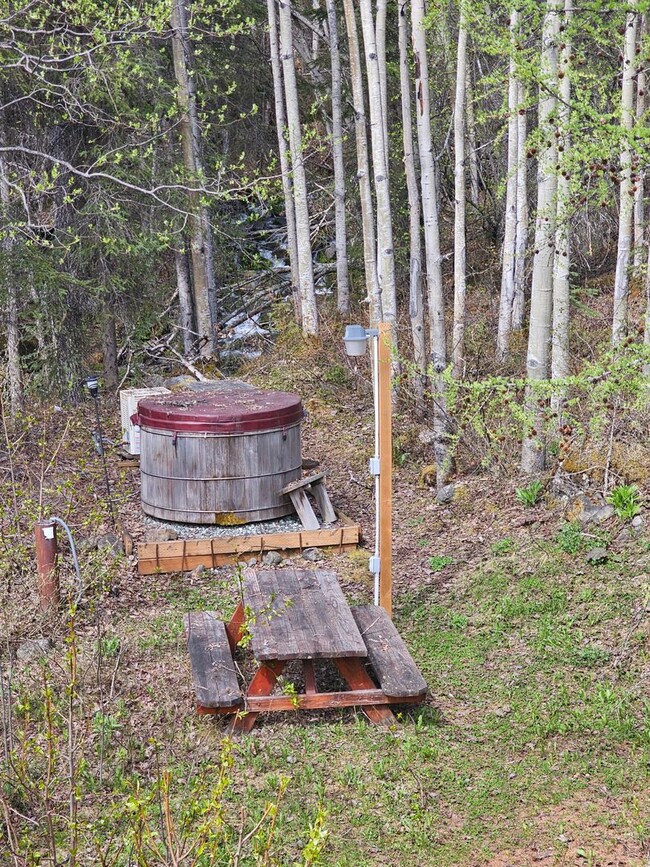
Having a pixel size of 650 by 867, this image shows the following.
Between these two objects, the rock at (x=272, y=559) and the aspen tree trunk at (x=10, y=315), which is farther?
the aspen tree trunk at (x=10, y=315)

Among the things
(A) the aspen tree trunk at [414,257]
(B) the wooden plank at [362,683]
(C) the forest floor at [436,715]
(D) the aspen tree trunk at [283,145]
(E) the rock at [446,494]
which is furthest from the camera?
(D) the aspen tree trunk at [283,145]

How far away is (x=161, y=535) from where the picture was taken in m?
9.38

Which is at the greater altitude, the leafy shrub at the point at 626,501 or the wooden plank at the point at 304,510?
the leafy shrub at the point at 626,501

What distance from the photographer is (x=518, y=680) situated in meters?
6.77

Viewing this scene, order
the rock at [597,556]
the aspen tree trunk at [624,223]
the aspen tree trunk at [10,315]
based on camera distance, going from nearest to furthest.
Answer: the rock at [597,556] < the aspen tree trunk at [624,223] < the aspen tree trunk at [10,315]

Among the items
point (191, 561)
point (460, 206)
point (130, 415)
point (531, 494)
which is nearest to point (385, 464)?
point (531, 494)

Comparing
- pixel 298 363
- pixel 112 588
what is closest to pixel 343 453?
pixel 298 363

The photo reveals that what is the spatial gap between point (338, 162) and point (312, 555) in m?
10.2

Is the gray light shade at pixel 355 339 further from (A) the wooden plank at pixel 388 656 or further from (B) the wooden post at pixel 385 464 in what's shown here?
(A) the wooden plank at pixel 388 656

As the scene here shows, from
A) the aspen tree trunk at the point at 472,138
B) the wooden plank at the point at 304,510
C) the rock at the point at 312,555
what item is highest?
the aspen tree trunk at the point at 472,138

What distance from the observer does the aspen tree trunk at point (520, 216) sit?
12469 millimetres

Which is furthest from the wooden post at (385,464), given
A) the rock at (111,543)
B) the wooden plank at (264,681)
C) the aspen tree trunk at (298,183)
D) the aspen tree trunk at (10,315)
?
the aspen tree trunk at (298,183)

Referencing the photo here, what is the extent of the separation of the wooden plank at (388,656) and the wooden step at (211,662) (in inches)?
39.4

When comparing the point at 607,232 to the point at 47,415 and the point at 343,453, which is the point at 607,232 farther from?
the point at 47,415
